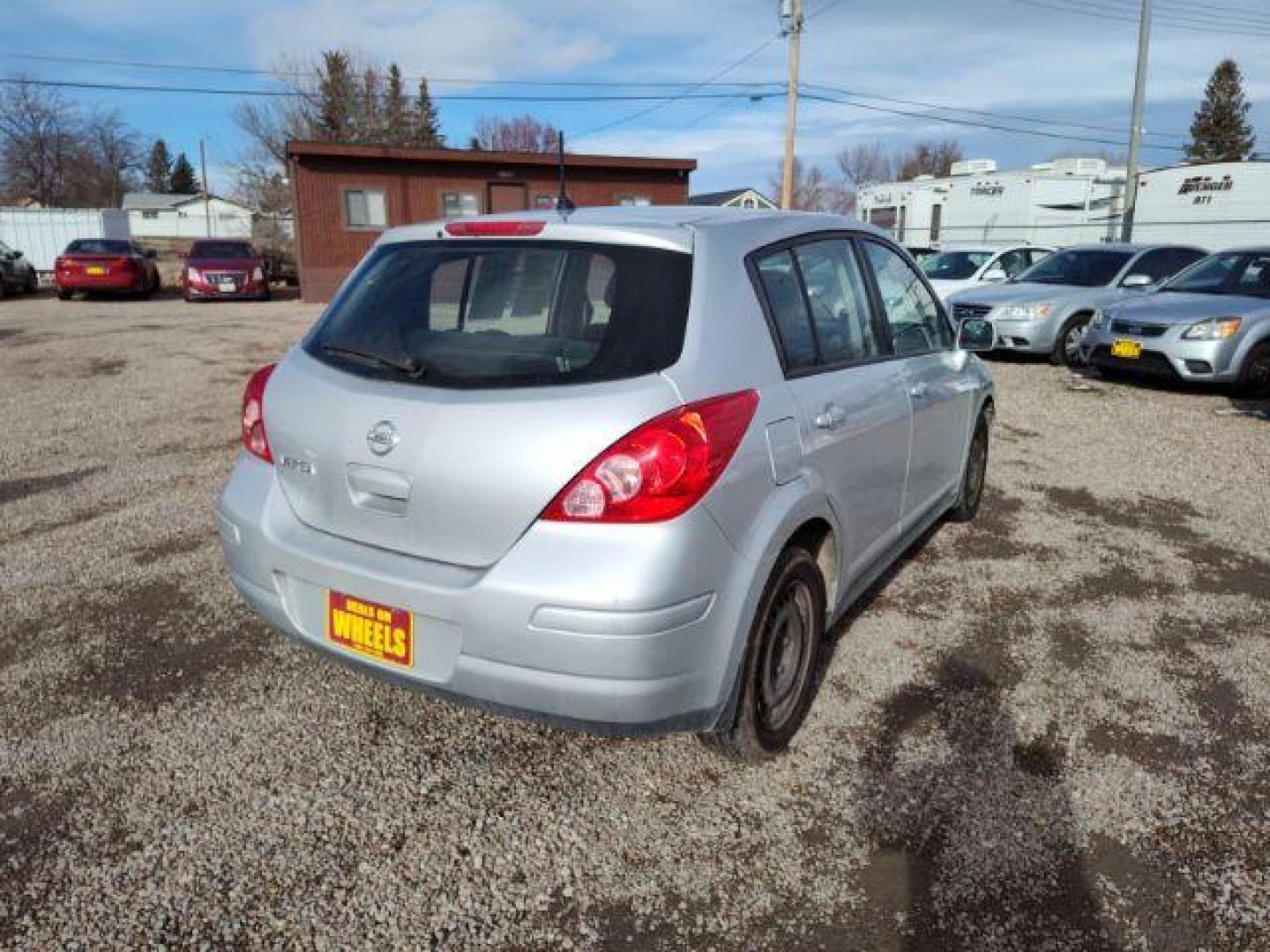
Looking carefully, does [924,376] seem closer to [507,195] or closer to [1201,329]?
[1201,329]

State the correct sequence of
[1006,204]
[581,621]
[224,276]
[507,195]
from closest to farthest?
1. [581,621]
2. [224,276]
3. [507,195]
4. [1006,204]

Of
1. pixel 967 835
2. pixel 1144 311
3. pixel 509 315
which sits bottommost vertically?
pixel 967 835

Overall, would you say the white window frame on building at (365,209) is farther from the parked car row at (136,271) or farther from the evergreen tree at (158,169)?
the evergreen tree at (158,169)

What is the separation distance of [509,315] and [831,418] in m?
1.06

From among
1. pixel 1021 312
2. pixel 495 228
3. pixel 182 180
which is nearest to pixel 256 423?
pixel 495 228

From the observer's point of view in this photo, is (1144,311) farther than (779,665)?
Yes

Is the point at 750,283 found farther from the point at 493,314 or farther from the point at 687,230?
the point at 493,314

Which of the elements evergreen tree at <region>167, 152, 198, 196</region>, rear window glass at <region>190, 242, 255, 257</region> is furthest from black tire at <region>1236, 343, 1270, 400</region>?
evergreen tree at <region>167, 152, 198, 196</region>

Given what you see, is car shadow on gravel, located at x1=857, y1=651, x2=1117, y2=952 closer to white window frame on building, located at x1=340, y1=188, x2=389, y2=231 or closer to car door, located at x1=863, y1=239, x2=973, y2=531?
car door, located at x1=863, y1=239, x2=973, y2=531

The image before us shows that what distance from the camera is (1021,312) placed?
11195 mm

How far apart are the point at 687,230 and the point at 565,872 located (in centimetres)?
181

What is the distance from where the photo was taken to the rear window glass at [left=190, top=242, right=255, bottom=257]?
21578 millimetres

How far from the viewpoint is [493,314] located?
2.63 metres

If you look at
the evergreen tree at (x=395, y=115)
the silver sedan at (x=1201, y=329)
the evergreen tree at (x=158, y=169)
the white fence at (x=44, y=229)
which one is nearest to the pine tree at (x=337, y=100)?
the evergreen tree at (x=395, y=115)
